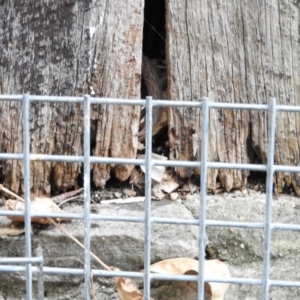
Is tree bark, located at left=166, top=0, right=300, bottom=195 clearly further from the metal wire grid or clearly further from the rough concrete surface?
the metal wire grid

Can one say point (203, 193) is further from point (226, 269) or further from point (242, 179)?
point (242, 179)

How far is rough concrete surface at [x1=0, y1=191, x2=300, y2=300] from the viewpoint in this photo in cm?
187

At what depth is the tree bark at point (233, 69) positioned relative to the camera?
6.34 ft

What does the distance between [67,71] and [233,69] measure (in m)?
0.43

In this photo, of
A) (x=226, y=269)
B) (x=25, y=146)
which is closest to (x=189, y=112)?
(x=226, y=269)

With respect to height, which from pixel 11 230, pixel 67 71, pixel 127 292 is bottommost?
pixel 127 292

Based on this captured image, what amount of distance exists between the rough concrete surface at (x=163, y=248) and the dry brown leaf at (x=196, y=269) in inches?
2.6

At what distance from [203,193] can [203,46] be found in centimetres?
58

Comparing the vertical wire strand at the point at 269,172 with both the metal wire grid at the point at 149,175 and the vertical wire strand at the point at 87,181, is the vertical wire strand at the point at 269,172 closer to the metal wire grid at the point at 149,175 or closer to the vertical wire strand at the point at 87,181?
the metal wire grid at the point at 149,175

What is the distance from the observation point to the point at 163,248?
187 centimetres

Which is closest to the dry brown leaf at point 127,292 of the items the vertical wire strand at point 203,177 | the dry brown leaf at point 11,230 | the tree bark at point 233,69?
the vertical wire strand at point 203,177

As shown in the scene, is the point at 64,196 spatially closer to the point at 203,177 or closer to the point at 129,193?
the point at 129,193

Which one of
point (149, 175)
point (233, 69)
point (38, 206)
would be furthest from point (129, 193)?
point (149, 175)

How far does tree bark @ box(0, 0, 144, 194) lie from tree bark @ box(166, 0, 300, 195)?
0.39 feet
